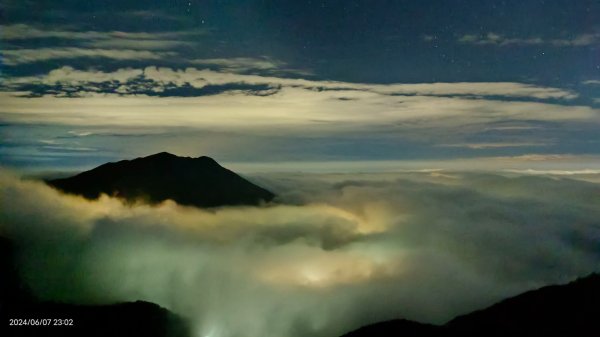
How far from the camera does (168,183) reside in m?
173

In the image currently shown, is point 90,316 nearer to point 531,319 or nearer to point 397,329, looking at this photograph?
point 397,329

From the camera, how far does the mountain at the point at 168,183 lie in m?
162

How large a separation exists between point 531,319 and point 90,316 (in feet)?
373

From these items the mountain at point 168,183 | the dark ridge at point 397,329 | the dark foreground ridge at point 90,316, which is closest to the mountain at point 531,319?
the dark ridge at point 397,329

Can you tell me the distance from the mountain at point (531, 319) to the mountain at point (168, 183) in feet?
244

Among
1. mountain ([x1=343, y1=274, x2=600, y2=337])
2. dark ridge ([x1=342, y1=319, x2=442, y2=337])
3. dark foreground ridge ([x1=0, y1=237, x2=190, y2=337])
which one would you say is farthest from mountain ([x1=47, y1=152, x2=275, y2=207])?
mountain ([x1=343, y1=274, x2=600, y2=337])

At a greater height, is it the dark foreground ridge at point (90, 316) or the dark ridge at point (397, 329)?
the dark foreground ridge at point (90, 316)

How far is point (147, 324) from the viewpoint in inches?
4412

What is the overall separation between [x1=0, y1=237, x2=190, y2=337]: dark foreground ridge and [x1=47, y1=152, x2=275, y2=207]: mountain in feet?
145

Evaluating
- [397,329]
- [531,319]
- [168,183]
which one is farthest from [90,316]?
[531,319]

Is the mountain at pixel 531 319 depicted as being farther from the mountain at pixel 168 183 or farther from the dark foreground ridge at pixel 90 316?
the mountain at pixel 168 183

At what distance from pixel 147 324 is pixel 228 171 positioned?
3421 inches

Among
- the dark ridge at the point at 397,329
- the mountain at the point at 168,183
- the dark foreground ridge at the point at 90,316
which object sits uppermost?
the mountain at the point at 168,183

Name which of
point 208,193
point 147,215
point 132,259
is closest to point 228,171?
point 208,193
